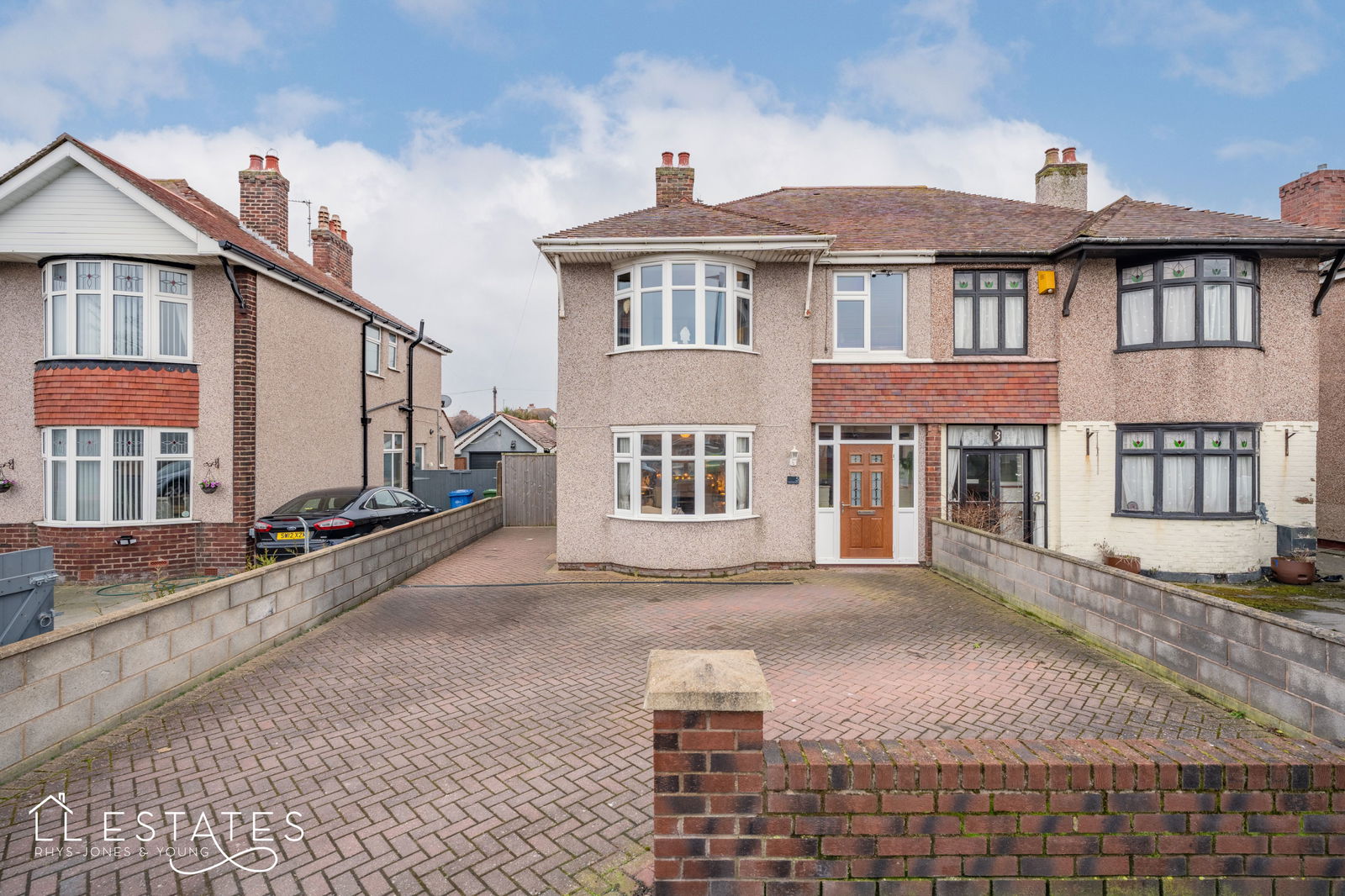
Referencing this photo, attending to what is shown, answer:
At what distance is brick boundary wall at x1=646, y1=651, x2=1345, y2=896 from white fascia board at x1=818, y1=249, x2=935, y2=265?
9075mm

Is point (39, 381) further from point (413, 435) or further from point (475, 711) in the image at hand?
point (475, 711)

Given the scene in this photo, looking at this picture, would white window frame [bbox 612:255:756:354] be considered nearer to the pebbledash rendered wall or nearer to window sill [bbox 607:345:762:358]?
window sill [bbox 607:345:762:358]

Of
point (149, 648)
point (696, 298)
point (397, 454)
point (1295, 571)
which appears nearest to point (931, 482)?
point (696, 298)

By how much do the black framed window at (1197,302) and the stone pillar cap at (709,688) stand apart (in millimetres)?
11068

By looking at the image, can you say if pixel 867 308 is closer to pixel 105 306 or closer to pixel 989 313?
pixel 989 313

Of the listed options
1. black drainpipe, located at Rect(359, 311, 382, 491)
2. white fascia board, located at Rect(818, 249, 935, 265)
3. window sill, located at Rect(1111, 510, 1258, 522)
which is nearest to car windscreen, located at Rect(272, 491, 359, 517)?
black drainpipe, located at Rect(359, 311, 382, 491)

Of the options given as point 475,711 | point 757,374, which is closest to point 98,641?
point 475,711

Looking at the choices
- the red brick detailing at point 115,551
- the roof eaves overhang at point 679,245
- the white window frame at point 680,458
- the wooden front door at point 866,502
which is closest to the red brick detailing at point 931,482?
the wooden front door at point 866,502

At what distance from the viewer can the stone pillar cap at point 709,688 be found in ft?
7.80

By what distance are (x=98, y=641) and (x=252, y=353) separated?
858 cm

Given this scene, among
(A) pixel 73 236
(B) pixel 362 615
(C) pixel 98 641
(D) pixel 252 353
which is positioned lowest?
(B) pixel 362 615

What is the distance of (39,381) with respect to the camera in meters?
10.5

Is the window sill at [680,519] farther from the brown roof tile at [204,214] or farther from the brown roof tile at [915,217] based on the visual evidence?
the brown roof tile at [204,214]

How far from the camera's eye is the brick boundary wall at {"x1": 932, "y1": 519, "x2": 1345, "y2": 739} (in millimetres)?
4062
